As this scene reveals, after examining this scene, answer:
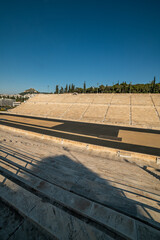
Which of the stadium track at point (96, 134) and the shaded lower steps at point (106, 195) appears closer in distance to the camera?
the shaded lower steps at point (106, 195)

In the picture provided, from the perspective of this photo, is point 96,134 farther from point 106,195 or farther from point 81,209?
point 81,209

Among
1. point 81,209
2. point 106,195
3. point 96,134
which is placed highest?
point 81,209

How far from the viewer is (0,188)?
4.13 m

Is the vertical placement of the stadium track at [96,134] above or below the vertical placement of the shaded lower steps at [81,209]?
below

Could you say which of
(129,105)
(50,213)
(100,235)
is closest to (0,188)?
(50,213)

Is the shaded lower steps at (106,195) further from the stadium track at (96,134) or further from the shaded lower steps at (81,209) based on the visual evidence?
the stadium track at (96,134)

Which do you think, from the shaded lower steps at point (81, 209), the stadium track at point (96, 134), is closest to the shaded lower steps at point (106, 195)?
the shaded lower steps at point (81, 209)

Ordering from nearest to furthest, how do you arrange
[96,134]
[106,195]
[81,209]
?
[81,209] → [106,195] → [96,134]

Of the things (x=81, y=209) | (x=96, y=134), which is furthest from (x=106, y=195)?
(x=96, y=134)

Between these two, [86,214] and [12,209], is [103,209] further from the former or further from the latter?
[12,209]

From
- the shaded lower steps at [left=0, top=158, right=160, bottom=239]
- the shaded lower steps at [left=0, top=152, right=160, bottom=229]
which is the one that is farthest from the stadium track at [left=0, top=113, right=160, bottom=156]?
the shaded lower steps at [left=0, top=158, right=160, bottom=239]

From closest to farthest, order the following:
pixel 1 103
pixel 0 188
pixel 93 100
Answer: pixel 0 188 → pixel 93 100 → pixel 1 103

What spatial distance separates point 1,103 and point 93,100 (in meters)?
93.9

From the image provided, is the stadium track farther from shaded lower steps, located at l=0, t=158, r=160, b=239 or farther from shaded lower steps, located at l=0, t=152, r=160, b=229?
shaded lower steps, located at l=0, t=158, r=160, b=239
